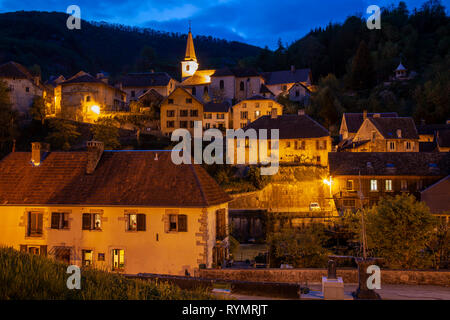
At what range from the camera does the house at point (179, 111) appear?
212 feet

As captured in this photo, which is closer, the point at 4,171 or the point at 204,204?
the point at 204,204

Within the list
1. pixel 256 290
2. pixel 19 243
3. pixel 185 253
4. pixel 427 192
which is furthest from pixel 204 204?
pixel 427 192

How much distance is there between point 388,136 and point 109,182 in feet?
139

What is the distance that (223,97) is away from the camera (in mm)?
80375

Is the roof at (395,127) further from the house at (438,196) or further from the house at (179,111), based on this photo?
the house at (179,111)

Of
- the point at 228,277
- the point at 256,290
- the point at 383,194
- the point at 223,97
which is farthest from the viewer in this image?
the point at 223,97

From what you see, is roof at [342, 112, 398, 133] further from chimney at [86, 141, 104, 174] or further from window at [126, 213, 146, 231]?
window at [126, 213, 146, 231]

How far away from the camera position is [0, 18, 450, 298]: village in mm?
22219

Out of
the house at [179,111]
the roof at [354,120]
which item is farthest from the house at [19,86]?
the roof at [354,120]

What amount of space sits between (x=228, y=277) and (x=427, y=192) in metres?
28.5

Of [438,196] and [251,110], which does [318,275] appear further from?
[251,110]

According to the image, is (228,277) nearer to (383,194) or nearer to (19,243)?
(19,243)

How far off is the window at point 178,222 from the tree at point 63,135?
3685 centimetres
